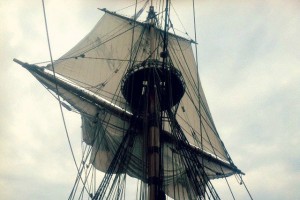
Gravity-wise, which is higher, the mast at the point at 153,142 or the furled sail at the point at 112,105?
the furled sail at the point at 112,105

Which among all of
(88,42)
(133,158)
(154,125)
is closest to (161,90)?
(154,125)

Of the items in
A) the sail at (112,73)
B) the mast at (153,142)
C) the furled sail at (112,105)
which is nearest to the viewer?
the mast at (153,142)

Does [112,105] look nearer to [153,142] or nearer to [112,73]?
[112,73]

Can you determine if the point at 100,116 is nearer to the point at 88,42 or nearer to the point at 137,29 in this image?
the point at 88,42

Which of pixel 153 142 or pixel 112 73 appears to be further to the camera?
pixel 112 73

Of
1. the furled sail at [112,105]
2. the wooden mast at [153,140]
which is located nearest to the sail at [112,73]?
the furled sail at [112,105]

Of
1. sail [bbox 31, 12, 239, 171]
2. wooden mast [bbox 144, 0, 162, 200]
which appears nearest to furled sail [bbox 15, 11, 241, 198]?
sail [bbox 31, 12, 239, 171]

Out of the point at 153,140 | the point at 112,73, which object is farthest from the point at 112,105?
the point at 153,140

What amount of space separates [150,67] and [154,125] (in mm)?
1776

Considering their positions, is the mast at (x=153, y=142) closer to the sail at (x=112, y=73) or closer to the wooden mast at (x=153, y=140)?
the wooden mast at (x=153, y=140)

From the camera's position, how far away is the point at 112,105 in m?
10.1

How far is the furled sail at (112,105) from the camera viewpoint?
32.3 ft

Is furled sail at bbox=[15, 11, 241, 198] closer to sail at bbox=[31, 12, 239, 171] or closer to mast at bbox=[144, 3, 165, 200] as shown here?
sail at bbox=[31, 12, 239, 171]

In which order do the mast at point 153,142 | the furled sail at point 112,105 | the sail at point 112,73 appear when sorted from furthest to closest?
the sail at point 112,73, the furled sail at point 112,105, the mast at point 153,142
